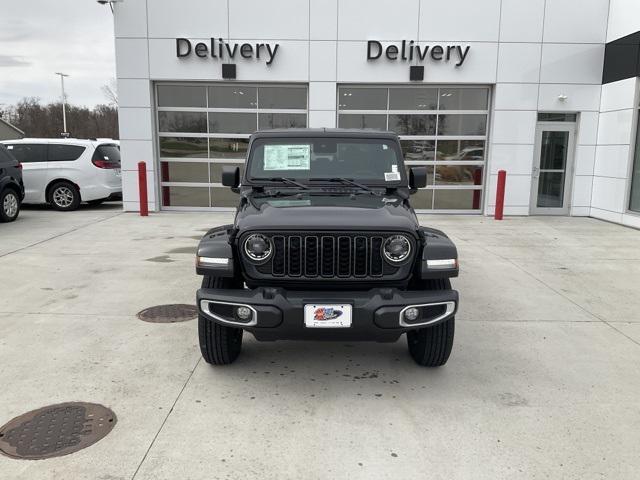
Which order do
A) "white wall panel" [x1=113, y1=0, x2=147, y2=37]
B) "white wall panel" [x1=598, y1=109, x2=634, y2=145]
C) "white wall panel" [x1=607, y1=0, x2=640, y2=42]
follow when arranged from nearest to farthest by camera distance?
"white wall panel" [x1=607, y1=0, x2=640, y2=42], "white wall panel" [x1=598, y1=109, x2=634, y2=145], "white wall panel" [x1=113, y1=0, x2=147, y2=37]

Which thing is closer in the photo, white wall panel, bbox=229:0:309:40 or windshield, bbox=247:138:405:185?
windshield, bbox=247:138:405:185

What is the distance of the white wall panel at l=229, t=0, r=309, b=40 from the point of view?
486 inches

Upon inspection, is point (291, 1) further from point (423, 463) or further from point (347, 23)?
point (423, 463)

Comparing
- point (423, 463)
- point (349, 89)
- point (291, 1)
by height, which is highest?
point (291, 1)

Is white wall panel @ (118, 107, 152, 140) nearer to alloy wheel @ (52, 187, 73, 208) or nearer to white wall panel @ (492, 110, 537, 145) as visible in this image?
alloy wheel @ (52, 187, 73, 208)

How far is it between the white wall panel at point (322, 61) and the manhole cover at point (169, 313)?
27.7 feet

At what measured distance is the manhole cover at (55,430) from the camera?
3029 millimetres

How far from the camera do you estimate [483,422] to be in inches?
134

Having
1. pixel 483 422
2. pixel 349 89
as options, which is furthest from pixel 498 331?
pixel 349 89

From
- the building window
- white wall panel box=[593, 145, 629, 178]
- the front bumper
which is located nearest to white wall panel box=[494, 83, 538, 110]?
white wall panel box=[593, 145, 629, 178]

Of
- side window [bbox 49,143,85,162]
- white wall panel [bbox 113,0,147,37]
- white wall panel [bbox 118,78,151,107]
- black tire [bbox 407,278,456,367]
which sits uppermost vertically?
white wall panel [bbox 113,0,147,37]

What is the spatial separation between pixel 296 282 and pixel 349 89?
10.1m

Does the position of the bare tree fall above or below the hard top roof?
above

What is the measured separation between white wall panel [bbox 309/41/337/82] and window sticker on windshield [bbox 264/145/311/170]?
27.4 feet
